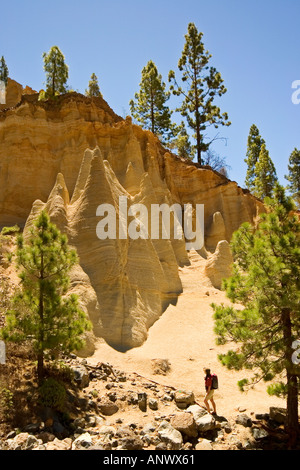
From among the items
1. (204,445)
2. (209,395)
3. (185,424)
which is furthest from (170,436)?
(209,395)

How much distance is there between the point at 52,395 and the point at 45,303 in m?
2.47

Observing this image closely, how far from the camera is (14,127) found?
79.0ft

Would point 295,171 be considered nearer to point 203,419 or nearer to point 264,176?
point 264,176

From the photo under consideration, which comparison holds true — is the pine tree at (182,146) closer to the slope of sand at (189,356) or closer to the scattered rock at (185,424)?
the slope of sand at (189,356)

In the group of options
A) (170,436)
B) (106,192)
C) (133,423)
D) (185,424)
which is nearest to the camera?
(170,436)

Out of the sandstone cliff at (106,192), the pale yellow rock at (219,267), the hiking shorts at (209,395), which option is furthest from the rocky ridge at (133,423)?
the pale yellow rock at (219,267)

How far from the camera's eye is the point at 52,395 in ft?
33.4

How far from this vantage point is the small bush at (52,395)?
33.3ft

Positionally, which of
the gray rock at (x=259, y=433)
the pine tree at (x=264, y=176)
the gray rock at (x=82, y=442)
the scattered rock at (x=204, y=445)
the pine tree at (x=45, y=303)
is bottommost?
the gray rock at (x=259, y=433)

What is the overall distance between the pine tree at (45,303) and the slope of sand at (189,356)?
2972mm

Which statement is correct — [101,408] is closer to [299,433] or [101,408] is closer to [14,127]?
[299,433]
